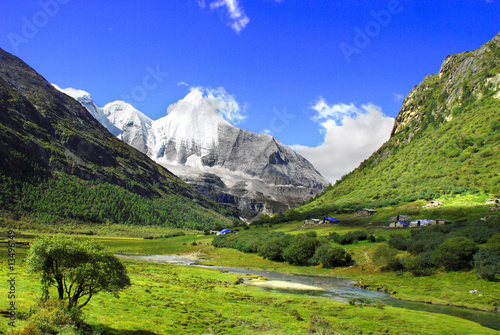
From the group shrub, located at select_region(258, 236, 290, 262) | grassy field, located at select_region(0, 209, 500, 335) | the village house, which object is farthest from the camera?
the village house

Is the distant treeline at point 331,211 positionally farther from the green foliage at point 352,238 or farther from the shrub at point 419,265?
the shrub at point 419,265

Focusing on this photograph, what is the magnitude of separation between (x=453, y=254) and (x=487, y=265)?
5.93 meters

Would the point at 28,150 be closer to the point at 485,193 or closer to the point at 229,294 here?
the point at 229,294

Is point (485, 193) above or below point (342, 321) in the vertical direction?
above

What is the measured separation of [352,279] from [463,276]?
2056 centimetres

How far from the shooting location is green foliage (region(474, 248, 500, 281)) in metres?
51.3

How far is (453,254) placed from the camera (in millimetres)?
58719

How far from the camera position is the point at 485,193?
118438 mm

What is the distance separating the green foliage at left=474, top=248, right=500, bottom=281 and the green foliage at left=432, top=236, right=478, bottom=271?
1995 mm

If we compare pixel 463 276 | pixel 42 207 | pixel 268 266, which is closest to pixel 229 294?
pixel 463 276

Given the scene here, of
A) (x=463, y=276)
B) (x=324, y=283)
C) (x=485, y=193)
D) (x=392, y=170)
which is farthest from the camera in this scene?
(x=392, y=170)

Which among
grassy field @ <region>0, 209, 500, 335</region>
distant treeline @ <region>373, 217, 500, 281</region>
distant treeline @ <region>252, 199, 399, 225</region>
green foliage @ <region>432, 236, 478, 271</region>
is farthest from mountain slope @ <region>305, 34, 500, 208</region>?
grassy field @ <region>0, 209, 500, 335</region>

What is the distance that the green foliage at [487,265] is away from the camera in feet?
168

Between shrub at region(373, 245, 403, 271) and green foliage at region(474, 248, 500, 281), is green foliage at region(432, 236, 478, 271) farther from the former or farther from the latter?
shrub at region(373, 245, 403, 271)
